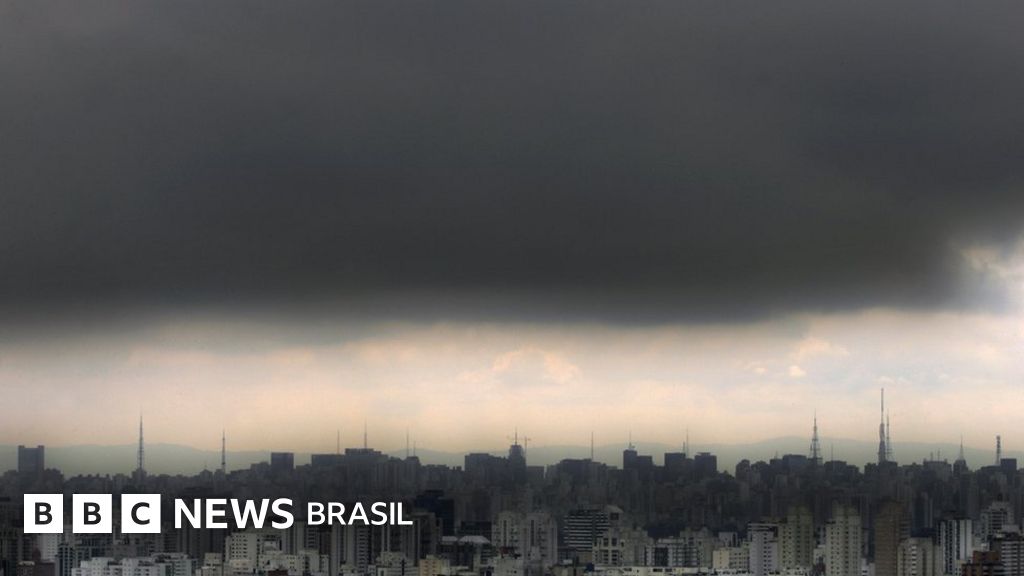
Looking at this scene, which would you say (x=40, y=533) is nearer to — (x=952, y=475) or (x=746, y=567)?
(x=746, y=567)

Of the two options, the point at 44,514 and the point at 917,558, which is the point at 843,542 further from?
the point at 44,514

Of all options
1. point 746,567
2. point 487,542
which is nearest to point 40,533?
point 487,542

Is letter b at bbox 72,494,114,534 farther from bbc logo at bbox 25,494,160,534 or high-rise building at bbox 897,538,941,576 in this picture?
high-rise building at bbox 897,538,941,576

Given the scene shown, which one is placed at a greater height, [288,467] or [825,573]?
[288,467]

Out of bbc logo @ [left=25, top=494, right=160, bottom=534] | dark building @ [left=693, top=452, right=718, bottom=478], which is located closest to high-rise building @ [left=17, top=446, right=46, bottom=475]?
bbc logo @ [left=25, top=494, right=160, bottom=534]

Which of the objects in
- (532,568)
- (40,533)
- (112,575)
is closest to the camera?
(40,533)

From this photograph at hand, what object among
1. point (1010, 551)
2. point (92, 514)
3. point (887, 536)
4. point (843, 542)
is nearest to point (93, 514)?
point (92, 514)

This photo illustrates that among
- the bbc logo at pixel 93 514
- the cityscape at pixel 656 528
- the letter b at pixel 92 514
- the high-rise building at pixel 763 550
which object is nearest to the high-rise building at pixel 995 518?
the cityscape at pixel 656 528
